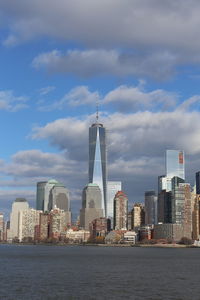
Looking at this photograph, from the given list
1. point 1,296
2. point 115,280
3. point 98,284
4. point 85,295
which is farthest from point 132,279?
point 1,296

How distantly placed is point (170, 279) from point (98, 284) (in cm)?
1921

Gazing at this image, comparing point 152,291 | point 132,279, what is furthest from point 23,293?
point 132,279

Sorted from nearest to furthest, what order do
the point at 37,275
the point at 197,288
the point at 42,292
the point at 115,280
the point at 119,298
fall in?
1. the point at 119,298
2. the point at 42,292
3. the point at 197,288
4. the point at 115,280
5. the point at 37,275

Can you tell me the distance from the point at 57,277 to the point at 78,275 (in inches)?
265

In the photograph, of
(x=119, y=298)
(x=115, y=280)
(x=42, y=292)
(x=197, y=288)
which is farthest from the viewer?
(x=115, y=280)

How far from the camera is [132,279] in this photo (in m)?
107

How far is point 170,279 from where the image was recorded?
356 feet

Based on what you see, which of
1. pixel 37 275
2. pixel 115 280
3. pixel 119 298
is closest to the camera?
pixel 119 298

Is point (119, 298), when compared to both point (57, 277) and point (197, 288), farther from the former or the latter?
point (57, 277)

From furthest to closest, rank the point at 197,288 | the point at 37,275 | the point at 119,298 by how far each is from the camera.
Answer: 1. the point at 37,275
2. the point at 197,288
3. the point at 119,298

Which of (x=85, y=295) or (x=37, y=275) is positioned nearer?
(x=85, y=295)

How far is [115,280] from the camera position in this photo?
4144 inches

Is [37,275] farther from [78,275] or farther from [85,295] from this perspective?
[85,295]

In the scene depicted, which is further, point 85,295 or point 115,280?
point 115,280
